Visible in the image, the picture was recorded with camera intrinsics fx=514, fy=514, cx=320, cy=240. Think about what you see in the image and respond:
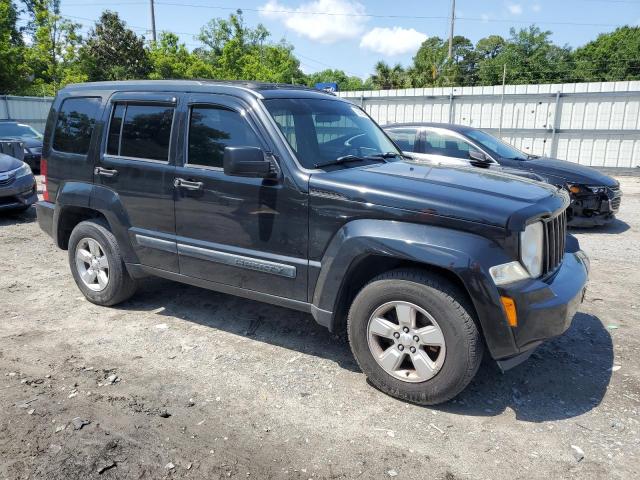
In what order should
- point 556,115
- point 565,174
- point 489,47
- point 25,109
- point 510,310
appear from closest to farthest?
point 510,310
point 565,174
point 556,115
point 25,109
point 489,47

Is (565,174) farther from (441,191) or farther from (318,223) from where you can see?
(318,223)

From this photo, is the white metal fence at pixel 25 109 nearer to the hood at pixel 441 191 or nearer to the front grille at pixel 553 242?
the hood at pixel 441 191

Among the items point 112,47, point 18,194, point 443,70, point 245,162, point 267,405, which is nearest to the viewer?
point 267,405

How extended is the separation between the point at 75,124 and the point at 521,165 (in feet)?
20.8

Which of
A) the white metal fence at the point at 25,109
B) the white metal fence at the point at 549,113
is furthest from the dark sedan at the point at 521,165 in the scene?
the white metal fence at the point at 25,109

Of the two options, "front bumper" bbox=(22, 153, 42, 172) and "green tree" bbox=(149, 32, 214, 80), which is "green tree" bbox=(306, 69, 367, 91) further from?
"front bumper" bbox=(22, 153, 42, 172)

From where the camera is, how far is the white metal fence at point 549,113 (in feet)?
49.2

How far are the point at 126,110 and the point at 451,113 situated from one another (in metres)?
14.7

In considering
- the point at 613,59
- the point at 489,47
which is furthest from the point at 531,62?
the point at 489,47

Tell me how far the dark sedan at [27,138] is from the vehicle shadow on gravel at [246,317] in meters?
10.9

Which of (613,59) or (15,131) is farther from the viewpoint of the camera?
(613,59)

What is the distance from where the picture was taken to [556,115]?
619 inches

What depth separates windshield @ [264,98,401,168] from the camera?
3795 mm

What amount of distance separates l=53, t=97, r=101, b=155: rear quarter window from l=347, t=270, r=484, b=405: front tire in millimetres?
3074
